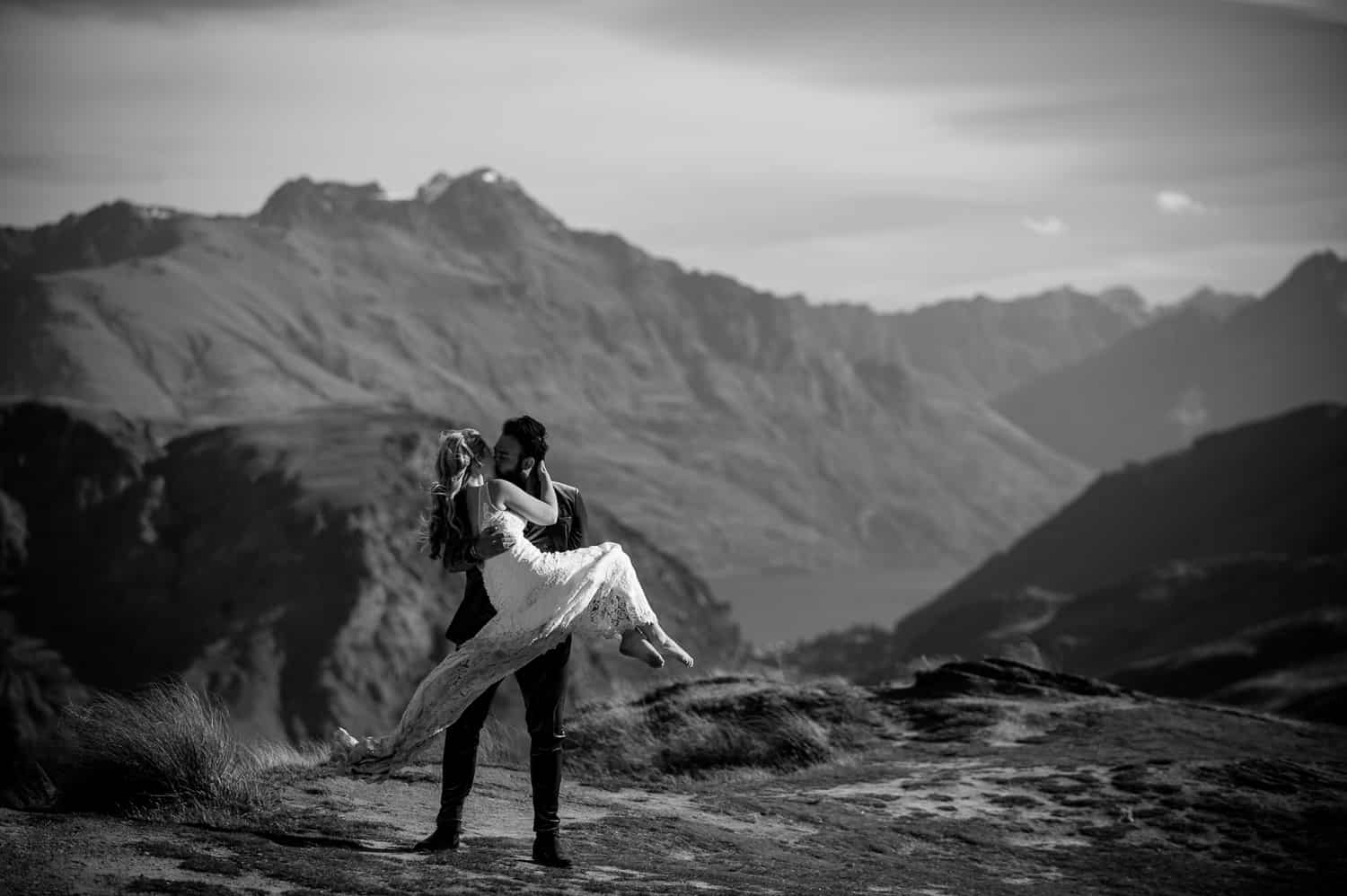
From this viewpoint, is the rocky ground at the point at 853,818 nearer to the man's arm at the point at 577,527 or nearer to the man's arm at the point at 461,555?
the man's arm at the point at 461,555

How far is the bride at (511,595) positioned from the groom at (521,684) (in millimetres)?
91

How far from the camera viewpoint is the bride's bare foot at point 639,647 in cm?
955

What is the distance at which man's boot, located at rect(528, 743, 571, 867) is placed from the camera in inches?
363

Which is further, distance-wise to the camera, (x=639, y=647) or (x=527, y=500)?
(x=639, y=647)

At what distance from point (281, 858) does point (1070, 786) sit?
8.42 meters

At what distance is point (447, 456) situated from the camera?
9.27 m

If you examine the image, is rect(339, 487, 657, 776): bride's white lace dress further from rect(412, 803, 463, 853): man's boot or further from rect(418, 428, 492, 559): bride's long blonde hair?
rect(412, 803, 463, 853): man's boot

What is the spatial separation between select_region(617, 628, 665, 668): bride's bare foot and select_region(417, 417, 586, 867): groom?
439 millimetres

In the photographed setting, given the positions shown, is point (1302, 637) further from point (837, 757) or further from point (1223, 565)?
point (837, 757)

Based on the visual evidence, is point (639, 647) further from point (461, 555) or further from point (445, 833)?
point (445, 833)

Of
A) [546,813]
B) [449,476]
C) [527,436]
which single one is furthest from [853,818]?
[449,476]

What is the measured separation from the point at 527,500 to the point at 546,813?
213 cm

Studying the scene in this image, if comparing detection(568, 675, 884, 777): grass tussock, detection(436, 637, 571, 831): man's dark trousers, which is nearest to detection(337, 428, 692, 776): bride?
detection(436, 637, 571, 831): man's dark trousers

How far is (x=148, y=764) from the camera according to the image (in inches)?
385
